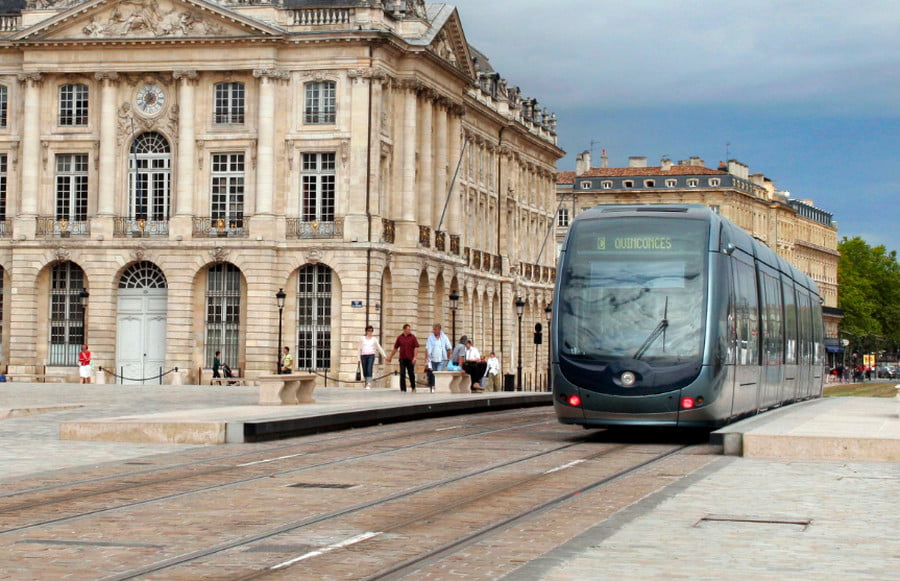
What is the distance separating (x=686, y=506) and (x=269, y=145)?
49.3 meters

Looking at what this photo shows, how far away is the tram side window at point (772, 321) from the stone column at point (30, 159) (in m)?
38.9

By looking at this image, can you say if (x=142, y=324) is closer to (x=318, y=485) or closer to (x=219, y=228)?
(x=219, y=228)

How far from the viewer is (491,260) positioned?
84375 millimetres

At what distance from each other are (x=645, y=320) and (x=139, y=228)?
1683 inches

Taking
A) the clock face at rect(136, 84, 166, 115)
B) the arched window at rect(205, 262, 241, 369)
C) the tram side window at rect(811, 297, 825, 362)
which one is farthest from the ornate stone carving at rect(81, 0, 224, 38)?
the tram side window at rect(811, 297, 825, 362)

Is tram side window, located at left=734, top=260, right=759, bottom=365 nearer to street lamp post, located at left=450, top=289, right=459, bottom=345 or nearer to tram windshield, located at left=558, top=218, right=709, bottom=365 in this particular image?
tram windshield, located at left=558, top=218, right=709, bottom=365

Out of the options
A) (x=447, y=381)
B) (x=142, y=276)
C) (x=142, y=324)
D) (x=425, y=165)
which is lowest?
(x=447, y=381)

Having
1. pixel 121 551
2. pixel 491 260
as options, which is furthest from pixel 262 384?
pixel 491 260

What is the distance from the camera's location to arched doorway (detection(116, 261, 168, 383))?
211ft

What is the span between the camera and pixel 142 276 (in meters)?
64.9

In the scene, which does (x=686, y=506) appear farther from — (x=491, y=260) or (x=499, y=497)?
(x=491, y=260)

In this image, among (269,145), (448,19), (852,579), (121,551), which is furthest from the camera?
(448,19)

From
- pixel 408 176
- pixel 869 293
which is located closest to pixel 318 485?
pixel 408 176

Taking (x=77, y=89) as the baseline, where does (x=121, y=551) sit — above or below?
below
